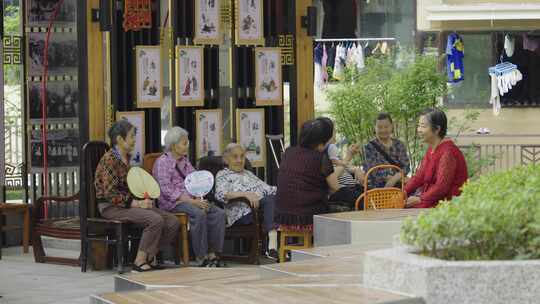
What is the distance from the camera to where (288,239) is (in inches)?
462

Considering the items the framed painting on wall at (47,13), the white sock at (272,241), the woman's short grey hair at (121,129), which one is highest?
the framed painting on wall at (47,13)

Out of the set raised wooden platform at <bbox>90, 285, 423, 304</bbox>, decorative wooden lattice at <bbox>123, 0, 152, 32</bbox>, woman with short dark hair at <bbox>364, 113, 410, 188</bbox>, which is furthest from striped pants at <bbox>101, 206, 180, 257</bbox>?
raised wooden platform at <bbox>90, 285, 423, 304</bbox>

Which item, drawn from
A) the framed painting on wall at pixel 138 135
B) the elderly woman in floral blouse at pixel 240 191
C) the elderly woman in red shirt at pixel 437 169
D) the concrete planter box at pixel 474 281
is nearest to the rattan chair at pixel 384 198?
the elderly woman in red shirt at pixel 437 169

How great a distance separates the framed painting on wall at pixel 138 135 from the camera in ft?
38.2

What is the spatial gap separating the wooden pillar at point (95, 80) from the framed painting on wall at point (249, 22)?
1.50 metres

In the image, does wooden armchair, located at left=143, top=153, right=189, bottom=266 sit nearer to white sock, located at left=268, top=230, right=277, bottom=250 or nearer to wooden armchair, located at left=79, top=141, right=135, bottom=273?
wooden armchair, located at left=79, top=141, right=135, bottom=273

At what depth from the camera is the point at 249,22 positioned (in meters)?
12.4

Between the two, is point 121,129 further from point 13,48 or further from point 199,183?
point 13,48

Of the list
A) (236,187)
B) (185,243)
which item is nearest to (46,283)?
(185,243)

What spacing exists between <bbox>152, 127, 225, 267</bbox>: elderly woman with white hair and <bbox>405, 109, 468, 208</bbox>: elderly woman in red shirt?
5.70ft

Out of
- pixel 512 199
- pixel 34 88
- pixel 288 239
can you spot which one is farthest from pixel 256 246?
pixel 512 199

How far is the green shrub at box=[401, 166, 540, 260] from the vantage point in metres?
5.67

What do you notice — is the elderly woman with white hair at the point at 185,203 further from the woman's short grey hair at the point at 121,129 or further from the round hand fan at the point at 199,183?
the woman's short grey hair at the point at 121,129

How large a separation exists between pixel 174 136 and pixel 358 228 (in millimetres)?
2763
